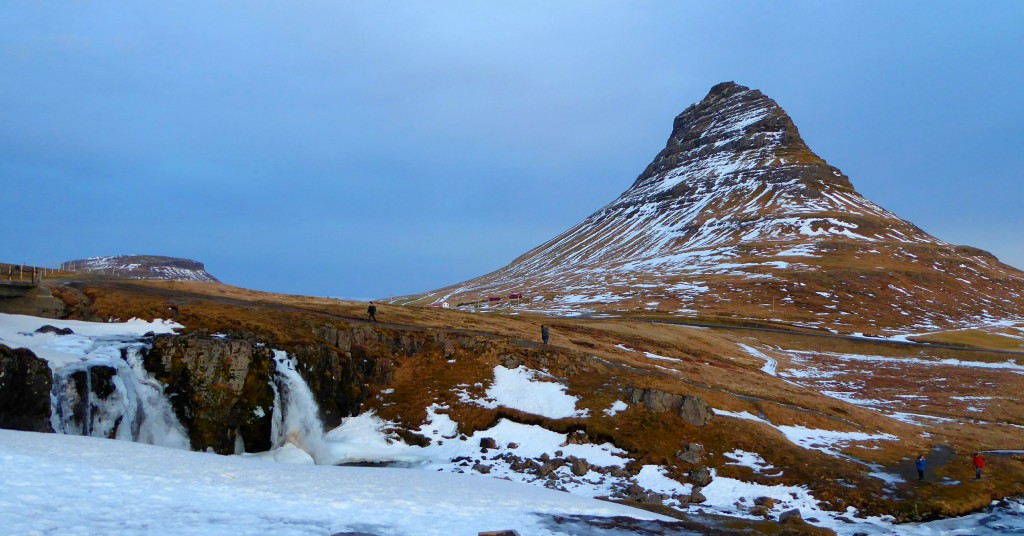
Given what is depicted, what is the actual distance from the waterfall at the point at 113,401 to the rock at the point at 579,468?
19.8 metres

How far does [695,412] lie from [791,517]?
43.7 ft

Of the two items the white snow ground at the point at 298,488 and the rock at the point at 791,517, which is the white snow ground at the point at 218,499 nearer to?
the white snow ground at the point at 298,488

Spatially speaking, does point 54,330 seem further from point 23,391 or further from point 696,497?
point 696,497

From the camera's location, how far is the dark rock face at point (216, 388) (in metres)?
32.9

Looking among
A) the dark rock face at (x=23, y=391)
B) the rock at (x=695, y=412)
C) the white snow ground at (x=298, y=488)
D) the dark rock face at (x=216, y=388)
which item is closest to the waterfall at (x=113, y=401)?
the dark rock face at (x=23, y=391)

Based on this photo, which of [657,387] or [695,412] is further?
[657,387]

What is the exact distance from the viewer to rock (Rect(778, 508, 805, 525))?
27836mm

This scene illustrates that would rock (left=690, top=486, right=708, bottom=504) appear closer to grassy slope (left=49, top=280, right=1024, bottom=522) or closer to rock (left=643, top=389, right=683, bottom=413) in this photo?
grassy slope (left=49, top=280, right=1024, bottom=522)

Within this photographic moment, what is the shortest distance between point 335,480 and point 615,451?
823 inches

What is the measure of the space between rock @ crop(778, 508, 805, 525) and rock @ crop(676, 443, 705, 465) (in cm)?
677

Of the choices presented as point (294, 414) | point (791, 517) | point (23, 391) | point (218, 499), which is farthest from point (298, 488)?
point (791, 517)

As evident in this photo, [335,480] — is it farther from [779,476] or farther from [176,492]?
[779,476]

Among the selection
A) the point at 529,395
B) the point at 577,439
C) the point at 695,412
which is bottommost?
the point at 577,439

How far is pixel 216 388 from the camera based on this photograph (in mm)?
34219
